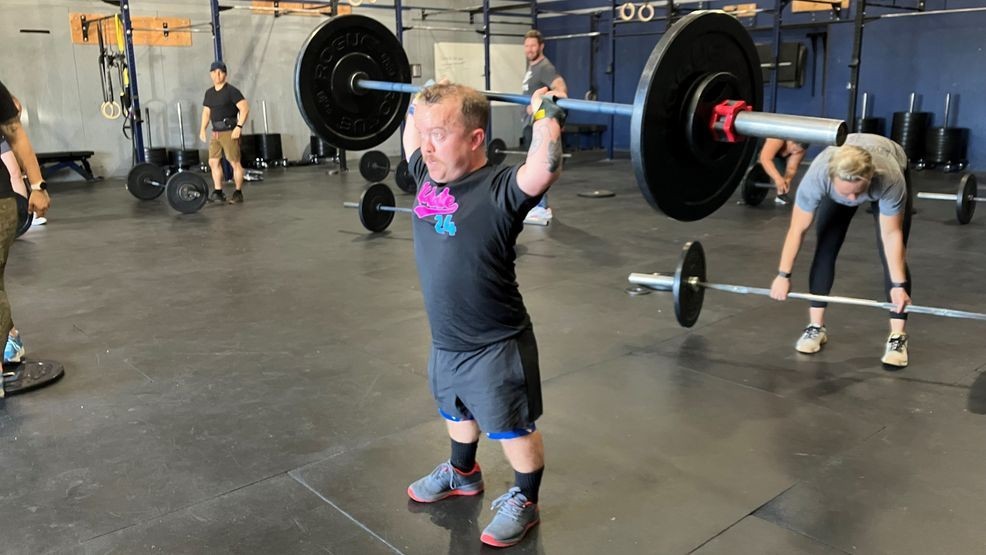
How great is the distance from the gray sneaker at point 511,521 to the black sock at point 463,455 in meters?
0.12

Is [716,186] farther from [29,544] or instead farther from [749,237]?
[749,237]

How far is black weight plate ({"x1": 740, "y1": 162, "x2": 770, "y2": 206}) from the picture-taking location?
577 centimetres

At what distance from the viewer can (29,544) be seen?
156 cm

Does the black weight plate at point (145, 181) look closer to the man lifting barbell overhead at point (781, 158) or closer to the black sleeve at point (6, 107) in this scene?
the black sleeve at point (6, 107)

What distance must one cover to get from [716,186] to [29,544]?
5.31ft

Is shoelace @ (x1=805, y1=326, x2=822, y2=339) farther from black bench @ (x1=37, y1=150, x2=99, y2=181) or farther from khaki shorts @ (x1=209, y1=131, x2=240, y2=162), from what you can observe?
black bench @ (x1=37, y1=150, x2=99, y2=181)

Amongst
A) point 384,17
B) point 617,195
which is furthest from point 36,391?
point 384,17

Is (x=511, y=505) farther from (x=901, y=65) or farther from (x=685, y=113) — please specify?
(x=901, y=65)

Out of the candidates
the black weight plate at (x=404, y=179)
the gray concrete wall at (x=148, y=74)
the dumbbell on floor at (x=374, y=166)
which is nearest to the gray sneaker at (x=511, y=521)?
the black weight plate at (x=404, y=179)

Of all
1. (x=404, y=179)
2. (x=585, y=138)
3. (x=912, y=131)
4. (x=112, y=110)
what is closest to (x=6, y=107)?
(x=404, y=179)

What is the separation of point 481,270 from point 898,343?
179 cm

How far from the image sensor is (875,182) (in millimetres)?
2289

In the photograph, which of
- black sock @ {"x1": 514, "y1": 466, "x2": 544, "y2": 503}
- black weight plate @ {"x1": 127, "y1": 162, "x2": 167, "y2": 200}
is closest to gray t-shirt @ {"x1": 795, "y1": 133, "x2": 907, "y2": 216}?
black sock @ {"x1": 514, "y1": 466, "x2": 544, "y2": 503}

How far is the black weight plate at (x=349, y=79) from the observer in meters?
2.52
